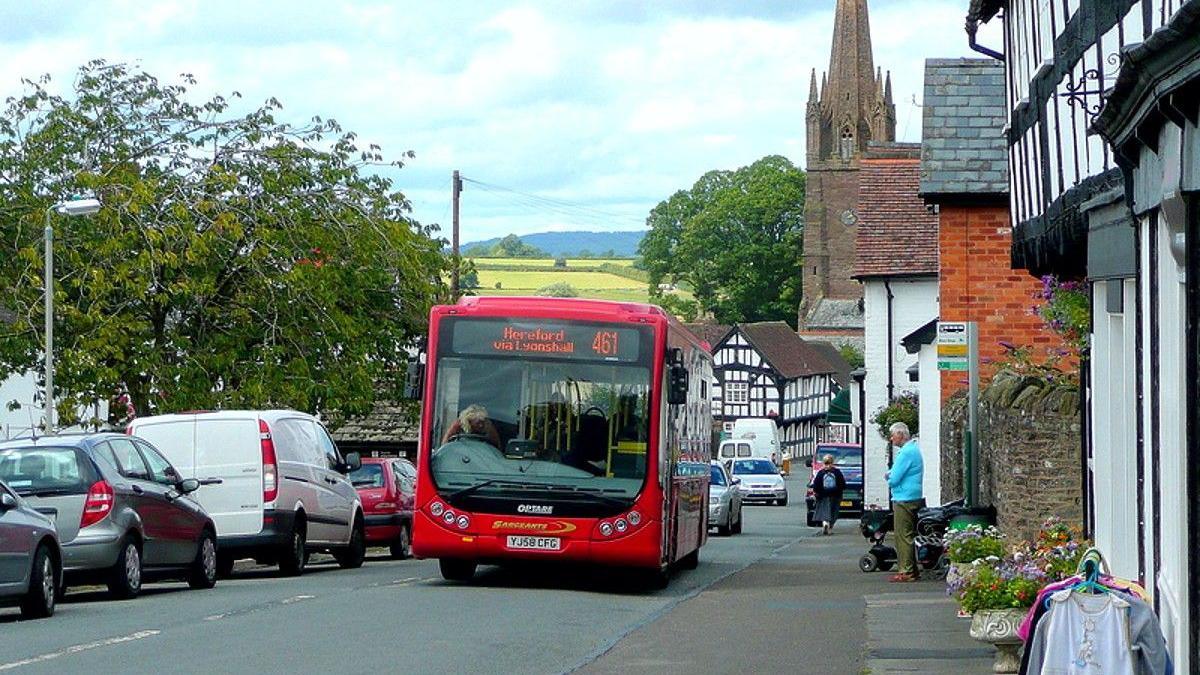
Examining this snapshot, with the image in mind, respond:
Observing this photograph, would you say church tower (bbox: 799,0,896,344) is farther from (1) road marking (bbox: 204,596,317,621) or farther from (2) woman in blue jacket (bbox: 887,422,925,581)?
(1) road marking (bbox: 204,596,317,621)

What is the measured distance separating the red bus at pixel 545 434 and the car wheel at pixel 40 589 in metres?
4.06

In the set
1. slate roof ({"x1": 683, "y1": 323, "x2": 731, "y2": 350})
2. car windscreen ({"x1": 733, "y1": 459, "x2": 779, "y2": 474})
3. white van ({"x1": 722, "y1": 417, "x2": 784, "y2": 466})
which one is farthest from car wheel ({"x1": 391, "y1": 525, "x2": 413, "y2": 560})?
slate roof ({"x1": 683, "y1": 323, "x2": 731, "y2": 350})

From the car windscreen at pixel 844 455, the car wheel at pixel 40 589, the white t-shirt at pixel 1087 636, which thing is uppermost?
the car windscreen at pixel 844 455

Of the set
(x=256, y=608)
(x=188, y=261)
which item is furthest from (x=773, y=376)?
(x=256, y=608)

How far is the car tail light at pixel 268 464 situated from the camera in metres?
22.3

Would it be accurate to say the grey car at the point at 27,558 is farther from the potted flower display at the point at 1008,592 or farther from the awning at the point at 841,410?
the awning at the point at 841,410

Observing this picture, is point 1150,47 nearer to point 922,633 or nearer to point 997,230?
point 922,633

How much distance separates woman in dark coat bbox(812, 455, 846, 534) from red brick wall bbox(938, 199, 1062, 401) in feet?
41.7

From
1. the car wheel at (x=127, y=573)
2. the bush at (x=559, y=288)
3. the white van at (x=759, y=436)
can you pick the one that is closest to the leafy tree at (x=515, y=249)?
the bush at (x=559, y=288)

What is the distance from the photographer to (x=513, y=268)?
9756cm

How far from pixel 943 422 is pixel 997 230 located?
10.1 ft

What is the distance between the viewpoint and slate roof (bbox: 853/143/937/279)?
44000mm

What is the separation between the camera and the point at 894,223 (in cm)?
4534

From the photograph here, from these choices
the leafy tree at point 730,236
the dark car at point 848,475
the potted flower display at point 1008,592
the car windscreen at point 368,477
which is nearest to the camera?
the potted flower display at point 1008,592
